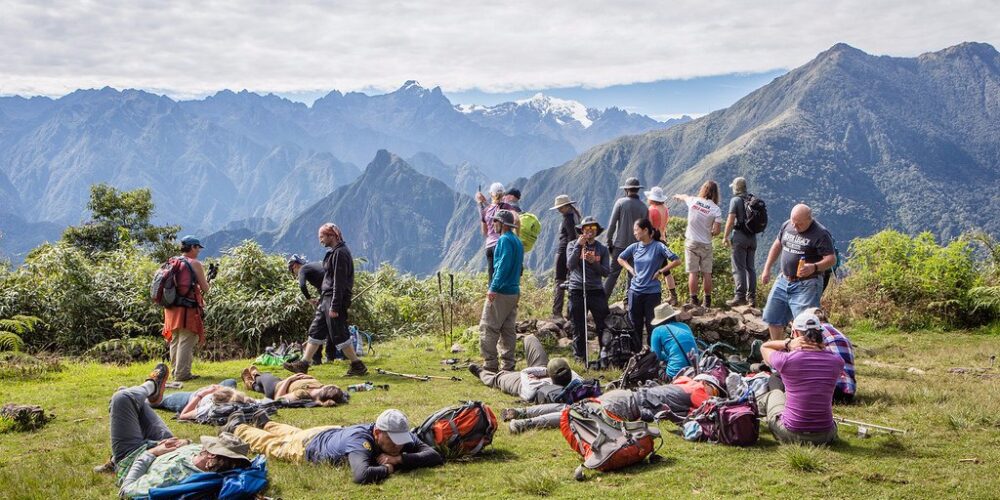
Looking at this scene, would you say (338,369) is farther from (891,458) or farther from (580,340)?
(891,458)

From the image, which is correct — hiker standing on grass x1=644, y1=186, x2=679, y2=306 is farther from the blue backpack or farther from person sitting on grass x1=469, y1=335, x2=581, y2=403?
the blue backpack

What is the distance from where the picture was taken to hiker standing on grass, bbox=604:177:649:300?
1245cm

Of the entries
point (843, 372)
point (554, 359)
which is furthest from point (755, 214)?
point (554, 359)

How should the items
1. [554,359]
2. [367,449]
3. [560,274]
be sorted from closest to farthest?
[367,449] < [554,359] < [560,274]

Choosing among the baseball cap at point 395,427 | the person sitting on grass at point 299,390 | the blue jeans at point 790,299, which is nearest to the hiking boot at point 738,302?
the blue jeans at point 790,299

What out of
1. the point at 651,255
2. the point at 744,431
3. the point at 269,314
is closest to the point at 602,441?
the point at 744,431

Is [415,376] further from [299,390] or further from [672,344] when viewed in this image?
[672,344]

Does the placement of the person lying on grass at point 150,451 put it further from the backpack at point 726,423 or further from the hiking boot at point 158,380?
the backpack at point 726,423

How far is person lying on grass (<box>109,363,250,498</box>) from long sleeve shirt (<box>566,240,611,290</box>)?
21.4 ft

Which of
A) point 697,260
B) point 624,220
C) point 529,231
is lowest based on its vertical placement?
point 697,260

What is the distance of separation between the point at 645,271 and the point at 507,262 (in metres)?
2.36

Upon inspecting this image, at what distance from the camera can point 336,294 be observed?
11195mm

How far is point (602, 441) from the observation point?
6352 mm

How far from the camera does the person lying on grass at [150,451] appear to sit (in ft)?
19.2
